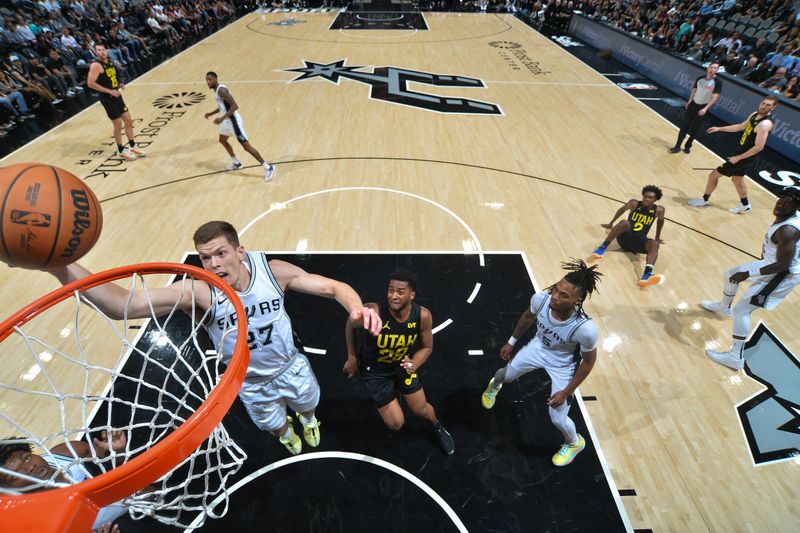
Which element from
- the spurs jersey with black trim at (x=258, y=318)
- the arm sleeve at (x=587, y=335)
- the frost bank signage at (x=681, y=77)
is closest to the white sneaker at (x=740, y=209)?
the frost bank signage at (x=681, y=77)

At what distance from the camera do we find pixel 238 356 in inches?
70.7

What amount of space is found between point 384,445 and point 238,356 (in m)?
2.06

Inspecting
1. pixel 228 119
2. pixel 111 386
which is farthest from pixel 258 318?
pixel 228 119

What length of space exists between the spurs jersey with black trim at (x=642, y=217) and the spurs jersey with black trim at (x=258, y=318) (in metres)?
4.74

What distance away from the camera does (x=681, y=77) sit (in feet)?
36.6

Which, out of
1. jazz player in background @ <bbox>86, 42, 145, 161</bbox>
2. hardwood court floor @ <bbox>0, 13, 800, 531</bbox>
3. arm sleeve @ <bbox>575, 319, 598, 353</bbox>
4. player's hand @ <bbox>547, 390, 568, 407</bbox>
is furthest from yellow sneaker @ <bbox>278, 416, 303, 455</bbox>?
jazz player in background @ <bbox>86, 42, 145, 161</bbox>

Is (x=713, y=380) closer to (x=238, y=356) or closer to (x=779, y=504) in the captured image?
(x=779, y=504)

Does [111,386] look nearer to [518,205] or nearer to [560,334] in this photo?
[560,334]

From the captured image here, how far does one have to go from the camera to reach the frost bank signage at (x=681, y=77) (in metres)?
8.16

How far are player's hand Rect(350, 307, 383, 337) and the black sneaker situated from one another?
1781 mm

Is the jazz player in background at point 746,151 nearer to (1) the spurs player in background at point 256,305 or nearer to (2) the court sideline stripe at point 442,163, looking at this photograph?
(2) the court sideline stripe at point 442,163

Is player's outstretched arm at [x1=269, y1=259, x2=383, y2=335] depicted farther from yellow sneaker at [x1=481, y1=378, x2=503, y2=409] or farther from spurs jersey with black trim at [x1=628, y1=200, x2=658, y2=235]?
spurs jersey with black trim at [x1=628, y1=200, x2=658, y2=235]

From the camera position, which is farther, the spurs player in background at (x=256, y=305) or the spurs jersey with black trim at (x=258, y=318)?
the spurs jersey with black trim at (x=258, y=318)

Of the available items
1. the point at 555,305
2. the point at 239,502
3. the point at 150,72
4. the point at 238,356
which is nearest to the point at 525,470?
the point at 555,305
